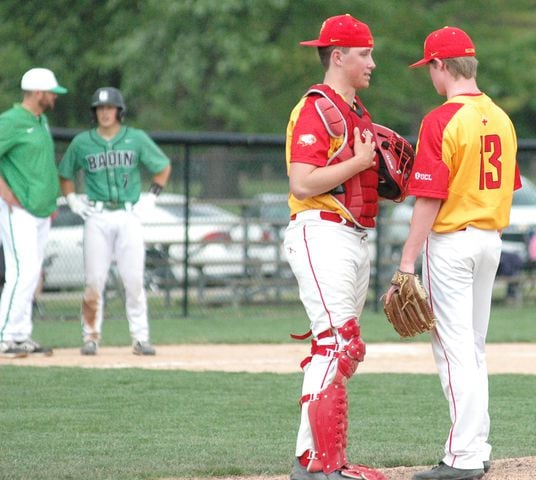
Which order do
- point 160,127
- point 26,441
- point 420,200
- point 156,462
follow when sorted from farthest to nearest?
point 160,127 → point 26,441 → point 156,462 → point 420,200

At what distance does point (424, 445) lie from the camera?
259 inches

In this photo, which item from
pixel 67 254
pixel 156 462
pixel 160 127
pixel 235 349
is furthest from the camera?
pixel 160 127

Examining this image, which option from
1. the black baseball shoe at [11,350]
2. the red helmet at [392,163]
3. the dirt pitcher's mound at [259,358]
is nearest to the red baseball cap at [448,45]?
the red helmet at [392,163]

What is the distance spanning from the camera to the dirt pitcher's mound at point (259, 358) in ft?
32.0

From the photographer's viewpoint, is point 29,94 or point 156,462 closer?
point 156,462

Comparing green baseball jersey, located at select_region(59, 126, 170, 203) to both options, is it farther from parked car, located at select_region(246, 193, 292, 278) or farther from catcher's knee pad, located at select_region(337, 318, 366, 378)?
parked car, located at select_region(246, 193, 292, 278)

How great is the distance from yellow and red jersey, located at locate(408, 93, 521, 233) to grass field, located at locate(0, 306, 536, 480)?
1343 mm

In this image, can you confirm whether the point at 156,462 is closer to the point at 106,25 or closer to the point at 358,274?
the point at 358,274

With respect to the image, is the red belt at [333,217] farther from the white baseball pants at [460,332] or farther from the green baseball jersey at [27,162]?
the green baseball jersey at [27,162]

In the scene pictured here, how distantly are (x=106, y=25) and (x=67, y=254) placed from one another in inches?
549

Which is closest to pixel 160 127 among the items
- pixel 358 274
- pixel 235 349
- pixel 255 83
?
pixel 255 83

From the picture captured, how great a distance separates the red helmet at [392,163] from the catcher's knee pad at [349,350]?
71 centimetres

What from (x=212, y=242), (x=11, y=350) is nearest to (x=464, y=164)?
(x=11, y=350)

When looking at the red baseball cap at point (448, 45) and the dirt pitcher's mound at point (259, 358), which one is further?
the dirt pitcher's mound at point (259, 358)
